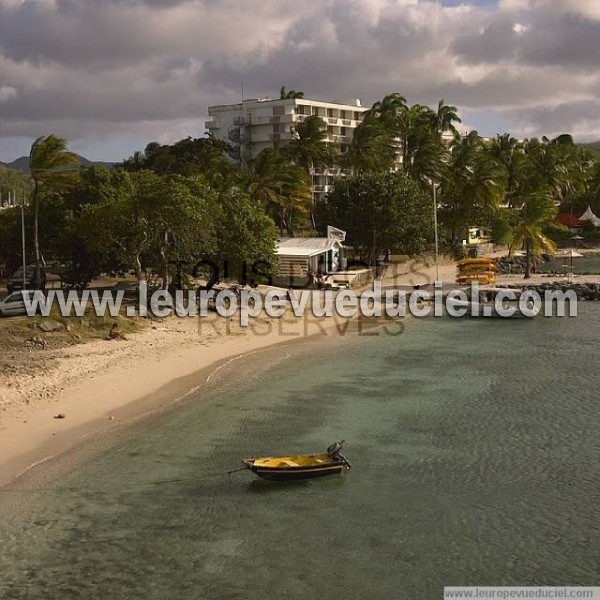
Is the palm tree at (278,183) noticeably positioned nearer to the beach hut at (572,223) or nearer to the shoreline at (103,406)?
the shoreline at (103,406)

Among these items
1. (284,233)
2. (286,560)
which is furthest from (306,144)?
(286,560)

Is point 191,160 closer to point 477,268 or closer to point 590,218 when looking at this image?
point 477,268

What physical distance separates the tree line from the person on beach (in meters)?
6.28

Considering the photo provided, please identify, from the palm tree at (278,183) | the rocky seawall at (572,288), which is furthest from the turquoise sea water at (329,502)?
the palm tree at (278,183)

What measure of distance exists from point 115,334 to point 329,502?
792 inches

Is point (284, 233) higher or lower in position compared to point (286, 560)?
higher

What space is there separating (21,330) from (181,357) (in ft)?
26.4

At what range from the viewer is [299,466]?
2186 cm

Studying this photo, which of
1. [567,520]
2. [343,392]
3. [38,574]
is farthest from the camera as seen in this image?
[343,392]

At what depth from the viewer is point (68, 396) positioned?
Result: 28781mm

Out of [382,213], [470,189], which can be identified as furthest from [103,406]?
[470,189]

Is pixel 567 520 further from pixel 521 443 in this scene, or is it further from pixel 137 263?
pixel 137 263

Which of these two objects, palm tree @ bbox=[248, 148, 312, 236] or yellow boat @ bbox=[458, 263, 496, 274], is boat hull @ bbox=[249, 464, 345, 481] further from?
palm tree @ bbox=[248, 148, 312, 236]

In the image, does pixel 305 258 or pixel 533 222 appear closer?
pixel 305 258
